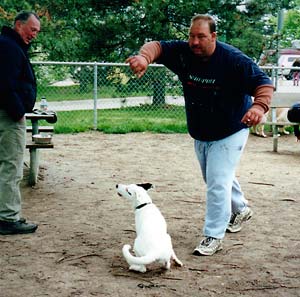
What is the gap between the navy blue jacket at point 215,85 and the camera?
4.36m

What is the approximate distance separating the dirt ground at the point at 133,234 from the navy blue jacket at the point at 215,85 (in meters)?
1.04

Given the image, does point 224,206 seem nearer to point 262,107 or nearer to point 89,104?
point 262,107

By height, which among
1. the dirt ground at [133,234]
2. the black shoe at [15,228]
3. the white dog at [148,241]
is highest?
the white dog at [148,241]

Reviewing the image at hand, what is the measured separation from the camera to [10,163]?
4.86 m

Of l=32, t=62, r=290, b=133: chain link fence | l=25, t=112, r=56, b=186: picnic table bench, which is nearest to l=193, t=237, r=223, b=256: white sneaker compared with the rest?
l=25, t=112, r=56, b=186: picnic table bench

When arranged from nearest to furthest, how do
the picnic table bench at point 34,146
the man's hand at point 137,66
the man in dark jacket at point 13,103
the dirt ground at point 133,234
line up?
1. the dirt ground at point 133,234
2. the man's hand at point 137,66
3. the man in dark jacket at point 13,103
4. the picnic table bench at point 34,146

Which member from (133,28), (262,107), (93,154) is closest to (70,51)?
(133,28)

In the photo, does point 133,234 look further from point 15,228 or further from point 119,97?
point 119,97

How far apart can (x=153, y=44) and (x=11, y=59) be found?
115 centimetres

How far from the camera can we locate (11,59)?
462cm

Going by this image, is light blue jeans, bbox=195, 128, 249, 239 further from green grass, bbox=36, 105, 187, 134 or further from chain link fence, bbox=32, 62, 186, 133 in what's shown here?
chain link fence, bbox=32, 62, 186, 133

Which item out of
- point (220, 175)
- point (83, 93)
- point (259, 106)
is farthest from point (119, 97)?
point (259, 106)

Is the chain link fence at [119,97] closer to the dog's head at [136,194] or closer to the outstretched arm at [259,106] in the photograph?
the dog's head at [136,194]

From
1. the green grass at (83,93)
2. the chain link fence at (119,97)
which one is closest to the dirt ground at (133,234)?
the chain link fence at (119,97)
